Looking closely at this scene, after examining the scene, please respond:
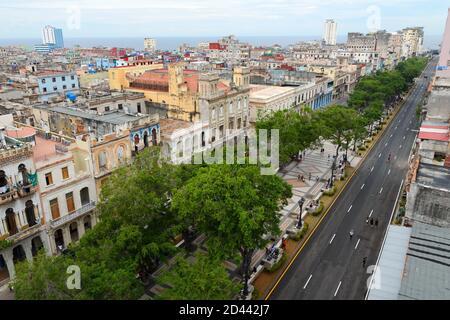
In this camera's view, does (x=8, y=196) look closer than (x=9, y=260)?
Yes

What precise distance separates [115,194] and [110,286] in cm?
921

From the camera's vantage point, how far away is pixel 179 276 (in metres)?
23.2

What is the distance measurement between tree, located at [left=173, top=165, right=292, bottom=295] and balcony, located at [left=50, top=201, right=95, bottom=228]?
16120mm

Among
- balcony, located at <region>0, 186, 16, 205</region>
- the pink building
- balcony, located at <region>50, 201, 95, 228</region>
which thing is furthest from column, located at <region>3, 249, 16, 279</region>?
the pink building

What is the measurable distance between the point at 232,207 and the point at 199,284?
696 centimetres

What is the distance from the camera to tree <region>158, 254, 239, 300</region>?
21.6 metres

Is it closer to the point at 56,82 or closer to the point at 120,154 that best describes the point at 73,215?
the point at 120,154

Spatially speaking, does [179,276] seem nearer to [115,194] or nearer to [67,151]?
[115,194]

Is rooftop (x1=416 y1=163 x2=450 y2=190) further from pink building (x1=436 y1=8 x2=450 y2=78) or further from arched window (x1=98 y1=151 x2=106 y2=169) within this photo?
pink building (x1=436 y1=8 x2=450 y2=78)

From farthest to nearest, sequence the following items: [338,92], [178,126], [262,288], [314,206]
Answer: [338,92]
[178,126]
[314,206]
[262,288]

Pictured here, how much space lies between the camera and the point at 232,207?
2673cm

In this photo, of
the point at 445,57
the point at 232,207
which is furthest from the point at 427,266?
the point at 445,57

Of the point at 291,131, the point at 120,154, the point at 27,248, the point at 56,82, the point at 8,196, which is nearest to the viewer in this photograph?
the point at 8,196
